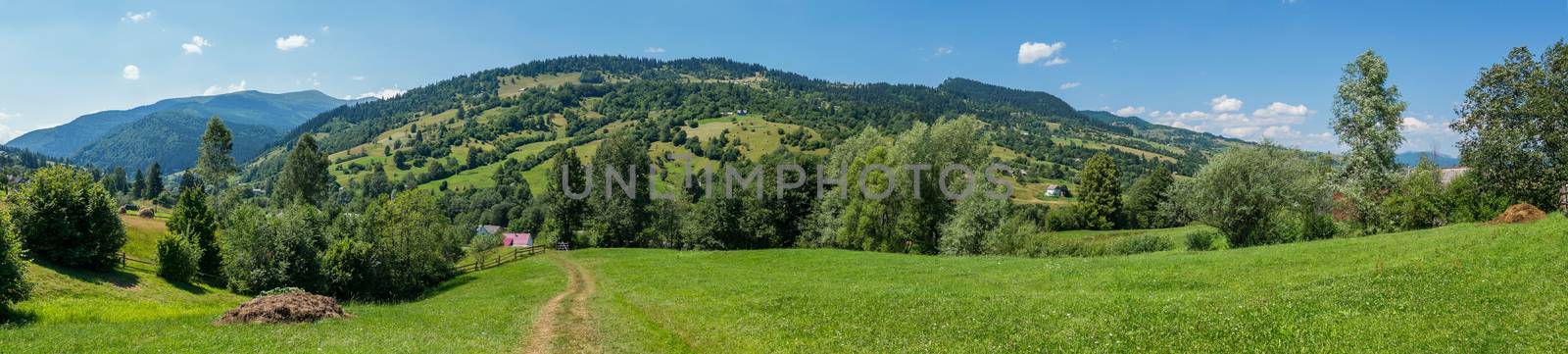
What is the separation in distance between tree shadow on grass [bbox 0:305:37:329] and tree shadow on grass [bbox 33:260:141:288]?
12383 millimetres

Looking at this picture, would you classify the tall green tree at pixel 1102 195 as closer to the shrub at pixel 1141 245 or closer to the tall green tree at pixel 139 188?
the shrub at pixel 1141 245

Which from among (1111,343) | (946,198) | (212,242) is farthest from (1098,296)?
(212,242)

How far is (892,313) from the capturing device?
62.2 feet


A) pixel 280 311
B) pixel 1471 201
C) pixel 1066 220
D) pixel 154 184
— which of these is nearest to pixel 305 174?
pixel 280 311

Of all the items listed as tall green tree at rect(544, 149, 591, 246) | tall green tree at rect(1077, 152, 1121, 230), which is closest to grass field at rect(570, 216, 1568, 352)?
tall green tree at rect(544, 149, 591, 246)

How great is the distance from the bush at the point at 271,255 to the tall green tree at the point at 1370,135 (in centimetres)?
6512

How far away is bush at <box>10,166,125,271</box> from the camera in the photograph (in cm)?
3222

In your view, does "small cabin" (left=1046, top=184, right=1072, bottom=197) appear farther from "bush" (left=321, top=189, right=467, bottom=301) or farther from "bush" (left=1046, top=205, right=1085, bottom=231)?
"bush" (left=321, top=189, right=467, bottom=301)

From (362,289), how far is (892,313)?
37.2 metres

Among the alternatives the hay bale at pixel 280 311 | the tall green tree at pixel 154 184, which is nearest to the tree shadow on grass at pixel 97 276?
the hay bale at pixel 280 311

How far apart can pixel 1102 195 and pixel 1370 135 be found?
4266cm

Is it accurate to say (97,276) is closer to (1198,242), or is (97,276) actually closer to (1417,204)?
(1198,242)

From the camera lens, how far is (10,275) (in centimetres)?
2061

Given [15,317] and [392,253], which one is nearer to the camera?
[15,317]
